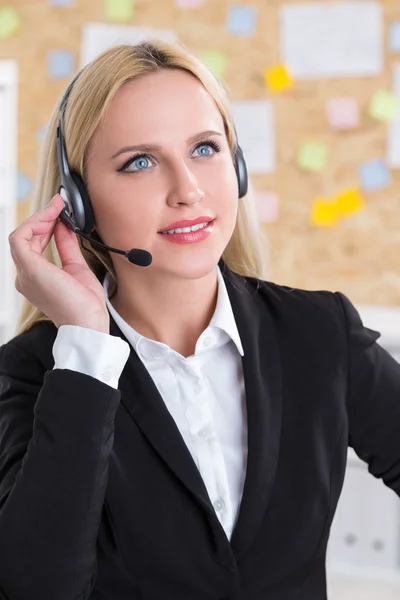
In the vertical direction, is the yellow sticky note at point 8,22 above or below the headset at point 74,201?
above

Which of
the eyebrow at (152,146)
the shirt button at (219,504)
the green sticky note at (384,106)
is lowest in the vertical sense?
the shirt button at (219,504)

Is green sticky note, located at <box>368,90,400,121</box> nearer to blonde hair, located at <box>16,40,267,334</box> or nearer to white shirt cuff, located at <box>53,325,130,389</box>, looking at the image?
blonde hair, located at <box>16,40,267,334</box>

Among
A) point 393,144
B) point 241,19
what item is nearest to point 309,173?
point 393,144

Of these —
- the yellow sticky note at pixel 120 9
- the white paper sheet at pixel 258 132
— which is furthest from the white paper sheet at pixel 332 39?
Answer: the yellow sticky note at pixel 120 9

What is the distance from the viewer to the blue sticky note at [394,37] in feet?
8.35

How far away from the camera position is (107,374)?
3.31 feet

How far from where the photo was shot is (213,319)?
1.16 metres

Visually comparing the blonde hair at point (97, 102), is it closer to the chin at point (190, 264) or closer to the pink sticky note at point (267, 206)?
the chin at point (190, 264)

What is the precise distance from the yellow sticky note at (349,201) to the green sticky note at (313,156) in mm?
112

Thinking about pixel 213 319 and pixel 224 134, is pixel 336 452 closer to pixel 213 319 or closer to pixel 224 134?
pixel 213 319

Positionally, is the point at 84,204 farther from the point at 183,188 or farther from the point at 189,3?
the point at 189,3

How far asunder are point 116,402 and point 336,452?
1.12 feet

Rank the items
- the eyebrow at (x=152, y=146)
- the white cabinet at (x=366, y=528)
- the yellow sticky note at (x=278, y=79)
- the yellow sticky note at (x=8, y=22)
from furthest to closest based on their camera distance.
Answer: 1. the yellow sticky note at (x=8, y=22)
2. the yellow sticky note at (x=278, y=79)
3. the white cabinet at (x=366, y=528)
4. the eyebrow at (x=152, y=146)

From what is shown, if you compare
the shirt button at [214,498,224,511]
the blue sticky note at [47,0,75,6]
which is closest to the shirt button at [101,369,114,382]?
the shirt button at [214,498,224,511]
